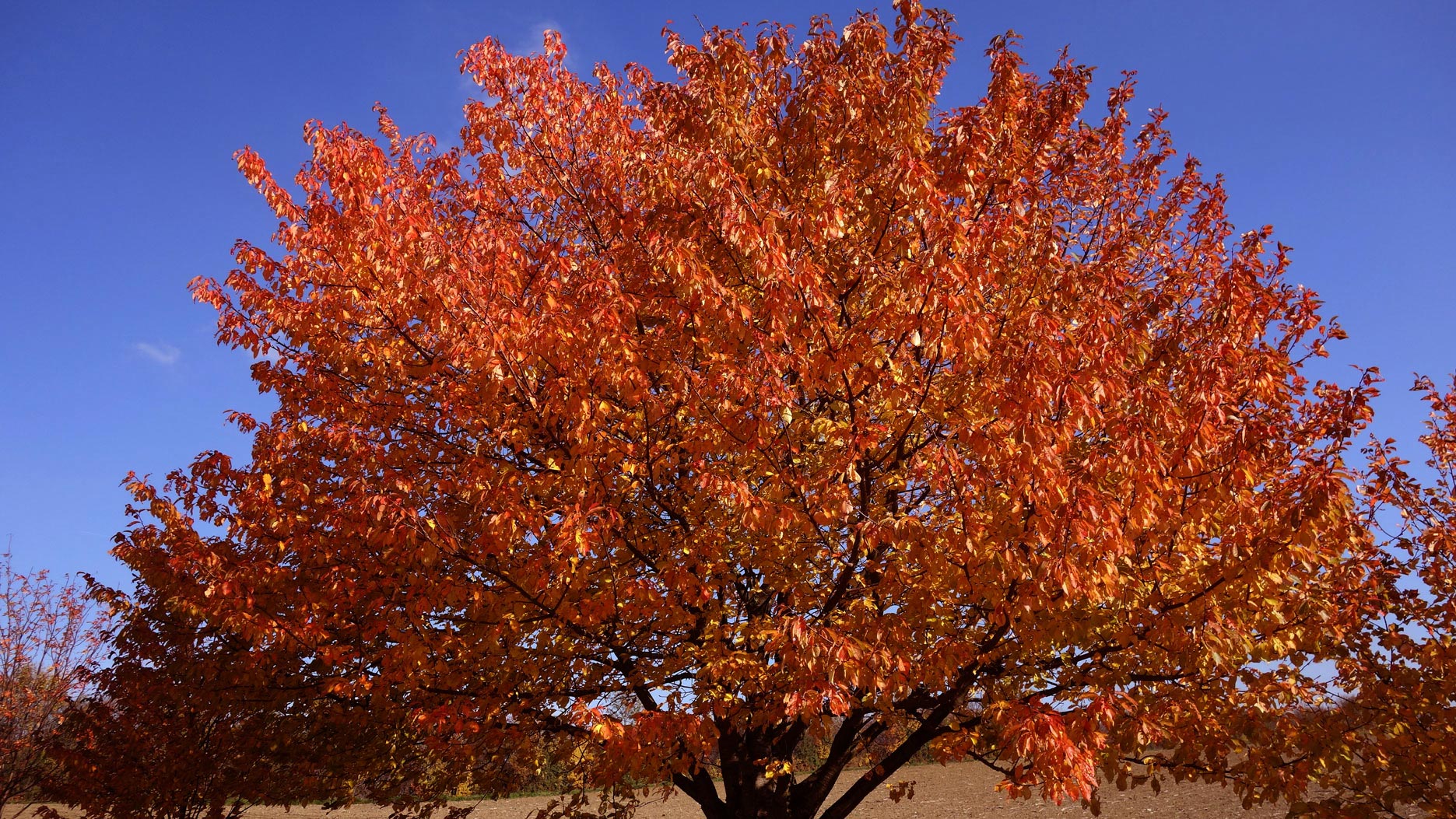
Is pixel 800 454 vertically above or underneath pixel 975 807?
above

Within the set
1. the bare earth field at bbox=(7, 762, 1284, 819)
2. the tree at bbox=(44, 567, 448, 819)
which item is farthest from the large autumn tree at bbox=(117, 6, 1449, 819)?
the bare earth field at bbox=(7, 762, 1284, 819)

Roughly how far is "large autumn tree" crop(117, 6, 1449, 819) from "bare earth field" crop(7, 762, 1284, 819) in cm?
901

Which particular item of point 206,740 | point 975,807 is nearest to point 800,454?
point 206,740

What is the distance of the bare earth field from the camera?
66.4ft

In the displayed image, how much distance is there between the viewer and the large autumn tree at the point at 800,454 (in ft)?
16.5

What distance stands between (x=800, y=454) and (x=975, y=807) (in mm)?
23118

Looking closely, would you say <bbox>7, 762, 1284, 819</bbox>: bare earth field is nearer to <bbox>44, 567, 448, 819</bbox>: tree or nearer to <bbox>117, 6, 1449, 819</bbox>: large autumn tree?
<bbox>44, 567, 448, 819</bbox>: tree

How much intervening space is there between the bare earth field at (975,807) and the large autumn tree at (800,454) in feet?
29.5

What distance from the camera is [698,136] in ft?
22.1

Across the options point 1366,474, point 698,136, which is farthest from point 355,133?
point 1366,474

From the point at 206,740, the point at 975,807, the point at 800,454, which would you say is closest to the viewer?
the point at 800,454

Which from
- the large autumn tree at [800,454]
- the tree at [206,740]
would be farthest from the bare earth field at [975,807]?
the large autumn tree at [800,454]

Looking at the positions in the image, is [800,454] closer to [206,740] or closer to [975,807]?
[206,740]

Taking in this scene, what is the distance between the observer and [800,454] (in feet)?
21.0
